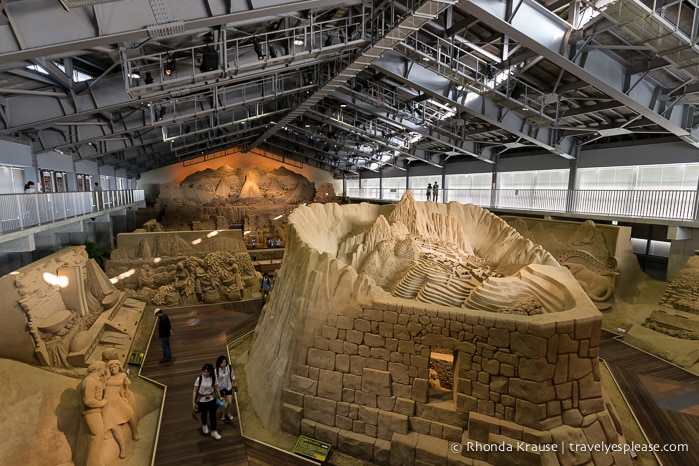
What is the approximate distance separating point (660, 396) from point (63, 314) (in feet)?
39.1

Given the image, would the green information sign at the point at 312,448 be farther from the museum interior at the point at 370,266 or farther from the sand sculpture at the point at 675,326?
the sand sculpture at the point at 675,326

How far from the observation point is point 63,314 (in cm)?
776

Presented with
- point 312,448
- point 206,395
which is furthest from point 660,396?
point 206,395

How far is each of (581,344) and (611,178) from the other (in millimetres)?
11141

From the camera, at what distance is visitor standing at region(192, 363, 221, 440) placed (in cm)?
572

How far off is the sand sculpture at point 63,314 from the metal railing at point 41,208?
89cm

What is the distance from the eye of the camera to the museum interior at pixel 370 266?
16.7ft

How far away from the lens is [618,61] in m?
8.91

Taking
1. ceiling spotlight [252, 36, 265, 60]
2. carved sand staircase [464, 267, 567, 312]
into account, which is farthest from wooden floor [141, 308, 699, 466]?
ceiling spotlight [252, 36, 265, 60]

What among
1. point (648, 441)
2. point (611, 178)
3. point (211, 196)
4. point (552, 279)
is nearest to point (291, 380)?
point (552, 279)

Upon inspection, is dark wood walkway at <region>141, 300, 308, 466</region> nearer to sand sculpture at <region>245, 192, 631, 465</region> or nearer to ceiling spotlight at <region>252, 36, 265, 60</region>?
sand sculpture at <region>245, 192, 631, 465</region>

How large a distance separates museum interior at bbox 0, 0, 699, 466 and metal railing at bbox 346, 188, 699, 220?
0.08 m

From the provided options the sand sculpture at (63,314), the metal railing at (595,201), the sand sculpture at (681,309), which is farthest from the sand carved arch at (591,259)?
the sand sculpture at (63,314)

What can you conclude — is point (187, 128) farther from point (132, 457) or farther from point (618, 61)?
point (618, 61)
